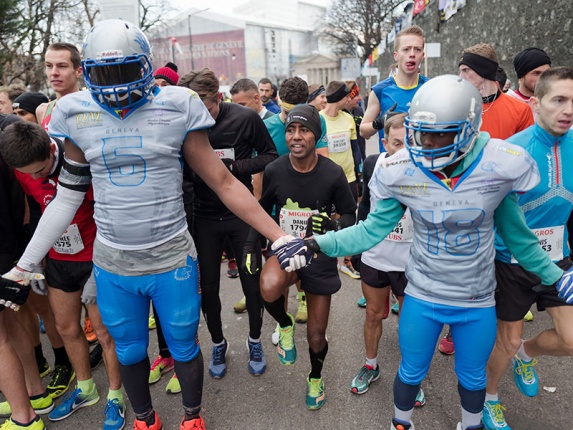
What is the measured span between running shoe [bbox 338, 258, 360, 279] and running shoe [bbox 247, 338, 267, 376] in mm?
1981

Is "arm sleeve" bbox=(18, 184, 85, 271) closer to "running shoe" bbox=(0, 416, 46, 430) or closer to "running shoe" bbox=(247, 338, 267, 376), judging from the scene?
"running shoe" bbox=(0, 416, 46, 430)

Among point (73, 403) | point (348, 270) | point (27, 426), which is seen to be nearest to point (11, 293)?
point (27, 426)

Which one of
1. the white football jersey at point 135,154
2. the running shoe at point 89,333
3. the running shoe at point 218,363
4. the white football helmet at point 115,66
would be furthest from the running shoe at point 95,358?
the white football helmet at point 115,66

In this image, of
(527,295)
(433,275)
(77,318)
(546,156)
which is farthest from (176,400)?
(546,156)

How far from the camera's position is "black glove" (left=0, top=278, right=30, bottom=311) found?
2.44 meters

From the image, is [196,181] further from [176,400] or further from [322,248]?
[176,400]

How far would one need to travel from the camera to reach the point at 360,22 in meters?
43.0

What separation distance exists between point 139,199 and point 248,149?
1.41 metres

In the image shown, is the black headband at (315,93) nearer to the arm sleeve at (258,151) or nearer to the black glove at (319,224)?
the arm sleeve at (258,151)

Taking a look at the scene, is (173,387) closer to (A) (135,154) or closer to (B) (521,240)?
(A) (135,154)

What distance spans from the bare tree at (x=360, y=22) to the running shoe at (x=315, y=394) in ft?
135

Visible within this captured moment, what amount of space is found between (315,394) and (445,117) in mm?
1969

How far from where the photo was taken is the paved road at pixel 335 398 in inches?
109

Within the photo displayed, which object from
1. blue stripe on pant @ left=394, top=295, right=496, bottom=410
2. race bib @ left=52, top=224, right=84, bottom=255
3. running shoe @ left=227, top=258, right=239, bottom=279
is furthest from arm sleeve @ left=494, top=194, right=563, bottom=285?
running shoe @ left=227, top=258, right=239, bottom=279
